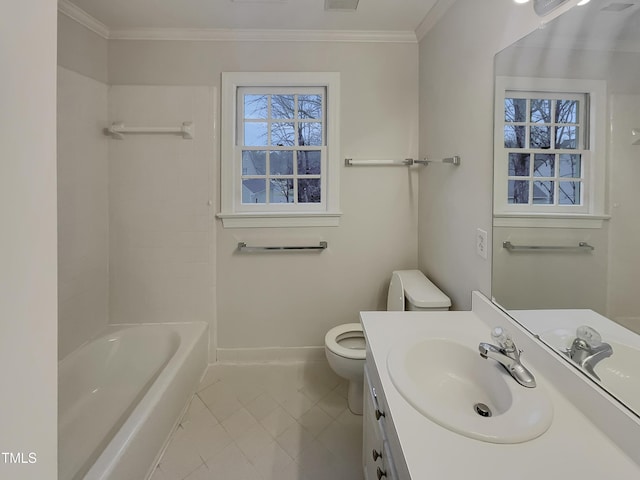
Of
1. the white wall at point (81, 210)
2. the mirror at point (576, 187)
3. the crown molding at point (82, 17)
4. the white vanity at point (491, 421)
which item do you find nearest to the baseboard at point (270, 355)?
the white wall at point (81, 210)

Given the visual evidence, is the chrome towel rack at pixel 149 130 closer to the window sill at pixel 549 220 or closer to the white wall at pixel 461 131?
the white wall at pixel 461 131

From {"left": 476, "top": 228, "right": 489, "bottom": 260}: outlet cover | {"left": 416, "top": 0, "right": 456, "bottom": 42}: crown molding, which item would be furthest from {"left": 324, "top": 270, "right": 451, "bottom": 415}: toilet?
{"left": 416, "top": 0, "right": 456, "bottom": 42}: crown molding

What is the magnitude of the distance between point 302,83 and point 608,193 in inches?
75.2

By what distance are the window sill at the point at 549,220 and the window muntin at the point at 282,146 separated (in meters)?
1.29

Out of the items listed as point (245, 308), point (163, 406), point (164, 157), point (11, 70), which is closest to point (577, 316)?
point (11, 70)

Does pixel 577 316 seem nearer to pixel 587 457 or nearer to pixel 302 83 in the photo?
pixel 587 457

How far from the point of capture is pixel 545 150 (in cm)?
104

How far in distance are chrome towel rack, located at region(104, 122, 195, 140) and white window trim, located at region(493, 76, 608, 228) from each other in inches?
73.9

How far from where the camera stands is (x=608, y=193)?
805 millimetres

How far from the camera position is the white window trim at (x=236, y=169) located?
2.16 metres

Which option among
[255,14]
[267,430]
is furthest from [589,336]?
[255,14]

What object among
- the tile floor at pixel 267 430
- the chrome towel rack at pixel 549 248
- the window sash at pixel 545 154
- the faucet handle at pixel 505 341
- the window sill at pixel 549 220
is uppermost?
the window sash at pixel 545 154

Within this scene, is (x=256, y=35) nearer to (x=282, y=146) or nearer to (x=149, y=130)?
(x=282, y=146)

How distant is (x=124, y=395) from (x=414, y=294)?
1.90m
